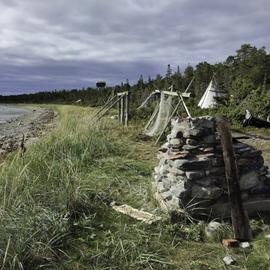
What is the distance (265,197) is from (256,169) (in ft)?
1.32

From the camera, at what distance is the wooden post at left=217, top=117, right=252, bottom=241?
572cm

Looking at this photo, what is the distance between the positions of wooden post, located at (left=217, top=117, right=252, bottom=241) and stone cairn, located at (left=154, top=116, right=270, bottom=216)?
0.78 ft

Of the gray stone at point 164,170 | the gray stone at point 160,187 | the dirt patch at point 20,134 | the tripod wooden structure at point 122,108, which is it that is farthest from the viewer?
the tripod wooden structure at point 122,108

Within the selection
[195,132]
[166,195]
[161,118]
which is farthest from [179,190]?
[161,118]

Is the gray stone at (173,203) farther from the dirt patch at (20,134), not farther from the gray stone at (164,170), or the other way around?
the dirt patch at (20,134)

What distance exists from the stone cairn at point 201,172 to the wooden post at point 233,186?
24 centimetres

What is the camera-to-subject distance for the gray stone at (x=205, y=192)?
6266mm

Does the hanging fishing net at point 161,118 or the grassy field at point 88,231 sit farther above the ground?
the hanging fishing net at point 161,118

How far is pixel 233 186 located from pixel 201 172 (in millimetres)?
452

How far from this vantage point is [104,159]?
10484 millimetres

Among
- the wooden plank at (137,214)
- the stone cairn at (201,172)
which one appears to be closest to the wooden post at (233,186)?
the stone cairn at (201,172)

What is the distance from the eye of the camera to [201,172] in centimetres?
634

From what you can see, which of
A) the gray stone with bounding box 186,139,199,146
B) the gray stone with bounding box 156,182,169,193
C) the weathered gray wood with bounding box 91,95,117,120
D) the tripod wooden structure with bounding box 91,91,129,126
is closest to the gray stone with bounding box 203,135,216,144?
the gray stone with bounding box 186,139,199,146

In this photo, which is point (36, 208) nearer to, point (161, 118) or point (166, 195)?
point (166, 195)
